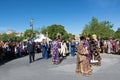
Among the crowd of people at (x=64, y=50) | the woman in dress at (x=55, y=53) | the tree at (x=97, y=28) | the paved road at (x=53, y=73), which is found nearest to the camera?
the paved road at (x=53, y=73)

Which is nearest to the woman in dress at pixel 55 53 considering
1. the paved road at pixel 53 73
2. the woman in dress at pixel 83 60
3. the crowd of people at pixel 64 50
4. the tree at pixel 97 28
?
the crowd of people at pixel 64 50

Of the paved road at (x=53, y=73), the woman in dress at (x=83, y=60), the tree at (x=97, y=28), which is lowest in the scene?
the paved road at (x=53, y=73)

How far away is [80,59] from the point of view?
1384 centimetres

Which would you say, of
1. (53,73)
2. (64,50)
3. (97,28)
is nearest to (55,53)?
(53,73)

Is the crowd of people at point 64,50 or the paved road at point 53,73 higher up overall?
the crowd of people at point 64,50

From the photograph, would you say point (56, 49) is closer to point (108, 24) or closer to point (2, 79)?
point (2, 79)

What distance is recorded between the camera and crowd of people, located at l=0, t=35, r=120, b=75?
542 inches

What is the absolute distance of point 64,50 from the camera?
2462 cm

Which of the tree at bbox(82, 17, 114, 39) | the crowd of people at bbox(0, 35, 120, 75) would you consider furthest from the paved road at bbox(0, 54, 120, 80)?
the tree at bbox(82, 17, 114, 39)

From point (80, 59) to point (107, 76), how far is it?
1.86m

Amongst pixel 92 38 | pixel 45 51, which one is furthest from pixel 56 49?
pixel 45 51

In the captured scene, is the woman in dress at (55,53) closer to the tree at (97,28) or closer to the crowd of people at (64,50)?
the crowd of people at (64,50)

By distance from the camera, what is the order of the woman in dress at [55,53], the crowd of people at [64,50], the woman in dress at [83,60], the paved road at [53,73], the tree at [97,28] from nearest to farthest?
the paved road at [53,73] < the woman in dress at [83,60] < the crowd of people at [64,50] < the woman in dress at [55,53] < the tree at [97,28]

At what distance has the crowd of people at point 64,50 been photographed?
13766 millimetres
